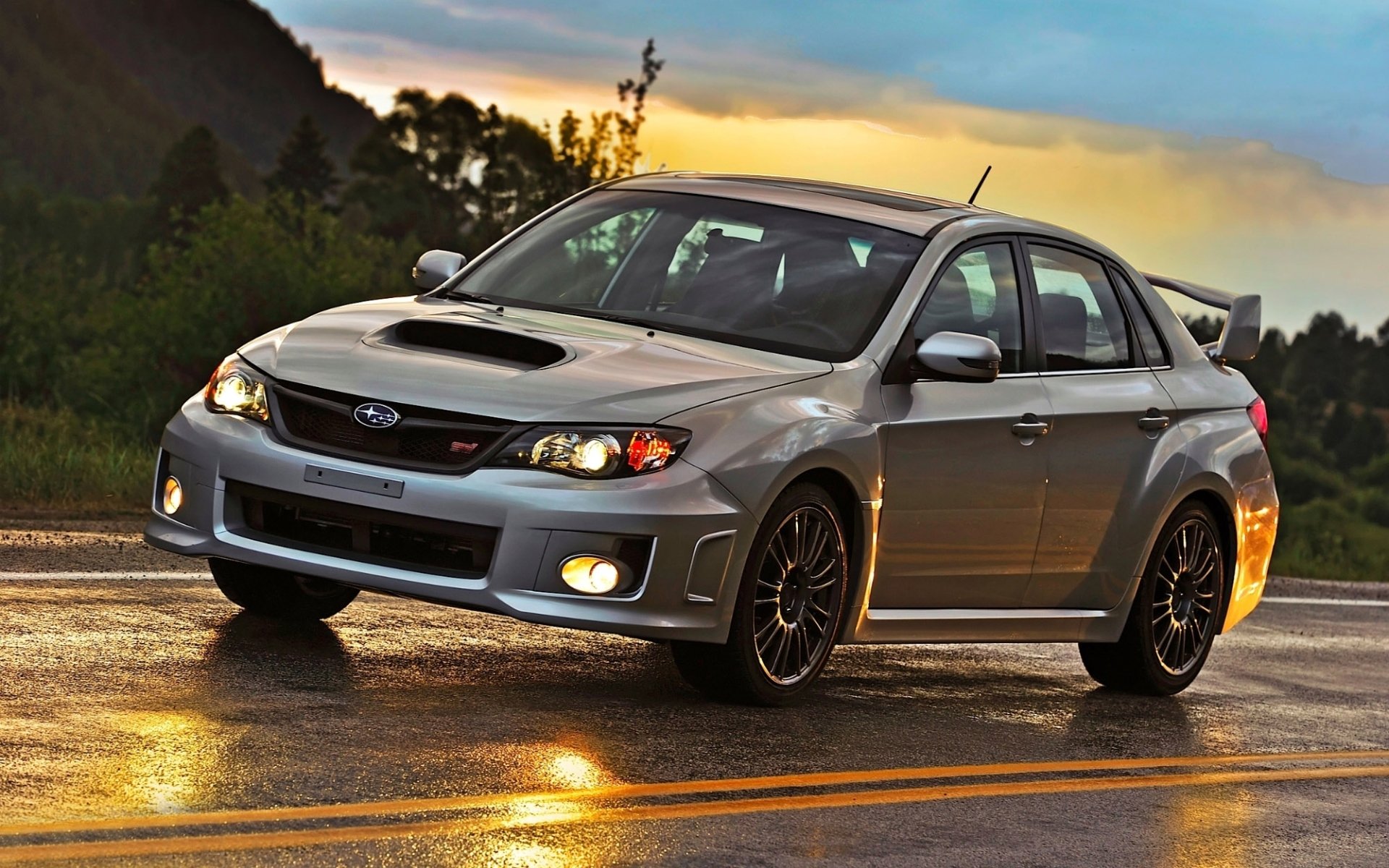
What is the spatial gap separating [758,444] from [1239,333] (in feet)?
11.6

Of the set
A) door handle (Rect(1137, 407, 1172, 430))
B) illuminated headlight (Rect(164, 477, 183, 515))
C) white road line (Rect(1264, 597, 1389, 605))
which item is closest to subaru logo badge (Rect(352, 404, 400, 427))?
illuminated headlight (Rect(164, 477, 183, 515))

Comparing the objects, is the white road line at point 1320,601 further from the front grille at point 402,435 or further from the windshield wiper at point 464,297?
the front grille at point 402,435

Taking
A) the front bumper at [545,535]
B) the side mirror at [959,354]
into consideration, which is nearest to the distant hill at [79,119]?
the side mirror at [959,354]

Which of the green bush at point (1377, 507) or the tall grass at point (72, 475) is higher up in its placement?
the tall grass at point (72, 475)

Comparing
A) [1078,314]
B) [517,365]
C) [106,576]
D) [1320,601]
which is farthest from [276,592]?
[1320,601]

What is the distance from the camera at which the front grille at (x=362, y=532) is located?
6.57m

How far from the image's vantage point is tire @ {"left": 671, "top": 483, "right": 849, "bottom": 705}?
6926 millimetres

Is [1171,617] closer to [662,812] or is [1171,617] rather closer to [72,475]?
[662,812]

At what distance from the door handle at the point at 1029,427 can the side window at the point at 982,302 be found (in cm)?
22

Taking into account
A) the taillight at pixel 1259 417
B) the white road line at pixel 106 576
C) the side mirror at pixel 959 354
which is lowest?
the white road line at pixel 106 576

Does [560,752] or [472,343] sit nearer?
[560,752]

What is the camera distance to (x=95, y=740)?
5691mm

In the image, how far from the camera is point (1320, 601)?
14.6m

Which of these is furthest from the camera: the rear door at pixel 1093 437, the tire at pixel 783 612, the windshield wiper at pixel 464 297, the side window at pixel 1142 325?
the side window at pixel 1142 325
